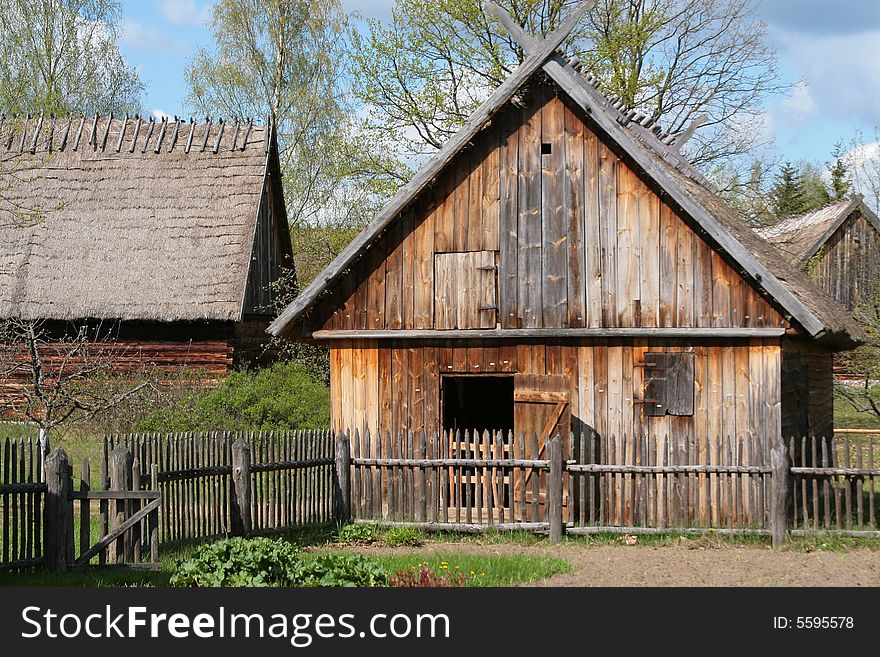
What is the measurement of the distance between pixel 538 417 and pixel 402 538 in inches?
97.0

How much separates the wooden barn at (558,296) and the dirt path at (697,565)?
154 cm

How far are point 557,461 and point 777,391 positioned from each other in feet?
9.64

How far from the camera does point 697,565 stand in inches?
450

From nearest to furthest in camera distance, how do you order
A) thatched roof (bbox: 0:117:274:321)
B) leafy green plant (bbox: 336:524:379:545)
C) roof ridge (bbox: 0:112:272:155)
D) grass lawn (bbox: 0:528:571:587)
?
grass lawn (bbox: 0:528:571:587) < leafy green plant (bbox: 336:524:379:545) < thatched roof (bbox: 0:117:274:321) < roof ridge (bbox: 0:112:272:155)

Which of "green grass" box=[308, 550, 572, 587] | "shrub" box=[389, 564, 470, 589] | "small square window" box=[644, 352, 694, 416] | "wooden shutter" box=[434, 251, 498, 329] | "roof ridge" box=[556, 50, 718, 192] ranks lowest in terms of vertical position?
"green grass" box=[308, 550, 572, 587]

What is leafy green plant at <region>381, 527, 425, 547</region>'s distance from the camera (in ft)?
44.3

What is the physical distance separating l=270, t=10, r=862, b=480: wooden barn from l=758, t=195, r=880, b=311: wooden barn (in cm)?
1722

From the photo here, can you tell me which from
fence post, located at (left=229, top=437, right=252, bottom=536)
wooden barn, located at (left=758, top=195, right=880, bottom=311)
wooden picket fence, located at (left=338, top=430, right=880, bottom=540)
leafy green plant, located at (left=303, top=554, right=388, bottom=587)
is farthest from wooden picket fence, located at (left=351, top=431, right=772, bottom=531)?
wooden barn, located at (left=758, top=195, right=880, bottom=311)

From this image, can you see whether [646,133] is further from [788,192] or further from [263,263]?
[788,192]

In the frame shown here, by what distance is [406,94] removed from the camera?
98.3ft

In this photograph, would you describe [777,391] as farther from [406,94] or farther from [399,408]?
[406,94]

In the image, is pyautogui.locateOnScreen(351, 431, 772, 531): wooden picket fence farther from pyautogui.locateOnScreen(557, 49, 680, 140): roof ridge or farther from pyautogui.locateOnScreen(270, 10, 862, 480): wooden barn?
pyautogui.locateOnScreen(557, 49, 680, 140): roof ridge

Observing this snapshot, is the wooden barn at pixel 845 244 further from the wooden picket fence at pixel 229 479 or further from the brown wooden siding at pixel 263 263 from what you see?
the wooden picket fence at pixel 229 479

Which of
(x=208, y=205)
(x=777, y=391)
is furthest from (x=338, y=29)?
(x=777, y=391)
